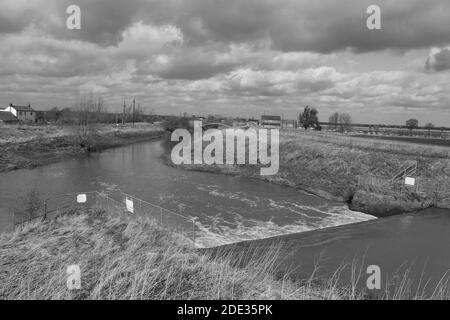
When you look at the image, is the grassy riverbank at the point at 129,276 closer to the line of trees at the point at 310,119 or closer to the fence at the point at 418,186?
the fence at the point at 418,186

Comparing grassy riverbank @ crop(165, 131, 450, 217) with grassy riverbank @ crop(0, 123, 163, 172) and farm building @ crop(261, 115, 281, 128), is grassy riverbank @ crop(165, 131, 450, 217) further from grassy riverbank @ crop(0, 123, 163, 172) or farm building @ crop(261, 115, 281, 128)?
farm building @ crop(261, 115, 281, 128)

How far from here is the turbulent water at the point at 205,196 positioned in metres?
21.9

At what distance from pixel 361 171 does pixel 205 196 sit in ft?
55.1

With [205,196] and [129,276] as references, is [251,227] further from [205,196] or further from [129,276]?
[129,276]

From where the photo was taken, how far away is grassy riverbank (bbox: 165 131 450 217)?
1113 inches

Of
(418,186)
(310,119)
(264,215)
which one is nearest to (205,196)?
(264,215)

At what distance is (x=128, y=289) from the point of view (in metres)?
7.03

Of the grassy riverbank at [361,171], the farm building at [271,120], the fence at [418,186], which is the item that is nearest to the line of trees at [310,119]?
the farm building at [271,120]

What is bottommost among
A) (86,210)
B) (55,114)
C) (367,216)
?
(367,216)

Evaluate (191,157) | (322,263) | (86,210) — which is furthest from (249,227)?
(191,157)

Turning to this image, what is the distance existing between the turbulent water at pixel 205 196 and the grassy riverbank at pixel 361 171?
2.07 m

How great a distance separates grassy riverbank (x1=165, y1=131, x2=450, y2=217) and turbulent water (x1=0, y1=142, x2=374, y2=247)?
81.7 inches
